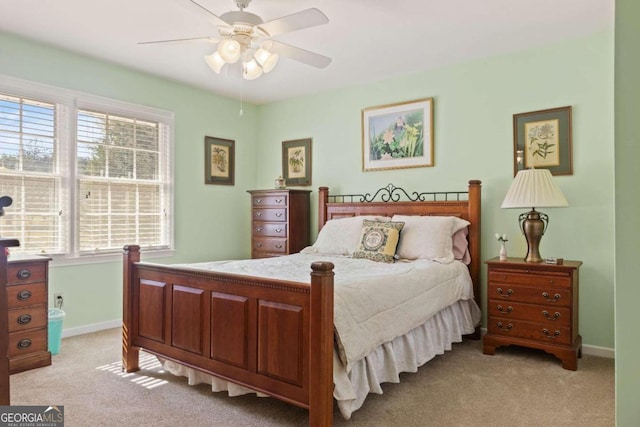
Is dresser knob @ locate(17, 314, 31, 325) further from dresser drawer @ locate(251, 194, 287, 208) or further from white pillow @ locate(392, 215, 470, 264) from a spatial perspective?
white pillow @ locate(392, 215, 470, 264)

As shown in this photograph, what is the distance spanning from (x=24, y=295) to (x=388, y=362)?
8.54 ft

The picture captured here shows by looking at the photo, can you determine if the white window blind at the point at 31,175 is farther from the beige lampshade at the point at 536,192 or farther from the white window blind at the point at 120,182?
the beige lampshade at the point at 536,192

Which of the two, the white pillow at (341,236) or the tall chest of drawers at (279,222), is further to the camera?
the tall chest of drawers at (279,222)

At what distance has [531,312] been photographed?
312cm

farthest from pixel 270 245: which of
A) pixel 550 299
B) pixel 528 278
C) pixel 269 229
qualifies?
pixel 550 299

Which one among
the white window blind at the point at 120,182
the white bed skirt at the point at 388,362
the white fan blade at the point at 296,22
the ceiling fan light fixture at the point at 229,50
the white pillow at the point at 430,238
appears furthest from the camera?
the white window blind at the point at 120,182

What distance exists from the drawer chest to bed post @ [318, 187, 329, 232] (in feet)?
6.36

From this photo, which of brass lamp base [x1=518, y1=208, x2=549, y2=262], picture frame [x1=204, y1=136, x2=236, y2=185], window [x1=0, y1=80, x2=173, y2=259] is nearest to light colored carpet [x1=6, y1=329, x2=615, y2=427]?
brass lamp base [x1=518, y1=208, x2=549, y2=262]

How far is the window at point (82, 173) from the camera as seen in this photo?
3.41 m

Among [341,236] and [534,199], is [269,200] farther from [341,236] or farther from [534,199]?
[534,199]

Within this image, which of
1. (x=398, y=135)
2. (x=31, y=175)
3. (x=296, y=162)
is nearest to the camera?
(x=31, y=175)

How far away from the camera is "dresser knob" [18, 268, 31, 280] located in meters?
2.96

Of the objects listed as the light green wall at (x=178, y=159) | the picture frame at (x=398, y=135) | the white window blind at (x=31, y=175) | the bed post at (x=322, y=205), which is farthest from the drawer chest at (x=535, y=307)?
the white window blind at (x=31, y=175)

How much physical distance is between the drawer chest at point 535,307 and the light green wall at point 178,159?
3147 mm
